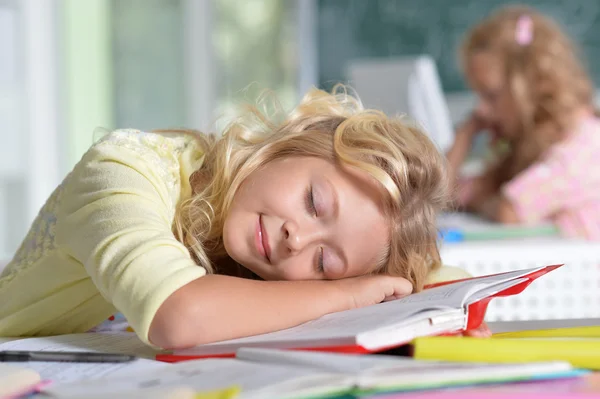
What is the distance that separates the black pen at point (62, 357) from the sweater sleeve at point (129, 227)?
0.04 m

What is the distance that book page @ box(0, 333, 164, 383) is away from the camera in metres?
0.71

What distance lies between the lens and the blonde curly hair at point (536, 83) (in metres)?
2.39

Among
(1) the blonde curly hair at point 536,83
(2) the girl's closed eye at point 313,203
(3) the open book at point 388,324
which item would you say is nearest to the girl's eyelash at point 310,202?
(2) the girl's closed eye at point 313,203

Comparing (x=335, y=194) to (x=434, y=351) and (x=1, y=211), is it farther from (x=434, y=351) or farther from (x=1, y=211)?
(x=1, y=211)

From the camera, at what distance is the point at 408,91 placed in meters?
2.26

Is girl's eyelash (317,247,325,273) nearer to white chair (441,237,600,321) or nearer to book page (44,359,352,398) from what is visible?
book page (44,359,352,398)

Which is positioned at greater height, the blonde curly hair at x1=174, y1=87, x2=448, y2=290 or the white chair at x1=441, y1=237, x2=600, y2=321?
the blonde curly hair at x1=174, y1=87, x2=448, y2=290

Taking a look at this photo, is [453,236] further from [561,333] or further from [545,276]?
[561,333]

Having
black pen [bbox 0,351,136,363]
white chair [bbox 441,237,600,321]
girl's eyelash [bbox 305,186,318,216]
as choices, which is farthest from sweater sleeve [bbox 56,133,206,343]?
white chair [bbox 441,237,600,321]

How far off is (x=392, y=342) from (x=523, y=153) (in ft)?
6.00

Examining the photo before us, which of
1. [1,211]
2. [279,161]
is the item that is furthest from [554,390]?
[1,211]

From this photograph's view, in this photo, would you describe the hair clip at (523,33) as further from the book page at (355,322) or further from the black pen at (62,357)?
the black pen at (62,357)

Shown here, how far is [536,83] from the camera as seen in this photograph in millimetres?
2475

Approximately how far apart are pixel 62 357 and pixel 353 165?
44 centimetres
